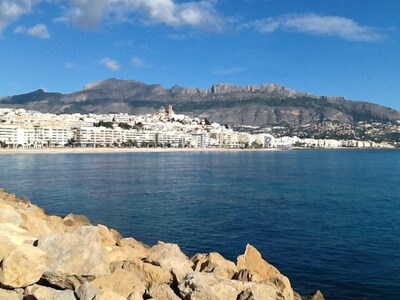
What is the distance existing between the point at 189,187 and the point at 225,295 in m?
29.3

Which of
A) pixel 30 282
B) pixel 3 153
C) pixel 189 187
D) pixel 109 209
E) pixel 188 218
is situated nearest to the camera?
pixel 30 282

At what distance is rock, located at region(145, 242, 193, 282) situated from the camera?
800 centimetres

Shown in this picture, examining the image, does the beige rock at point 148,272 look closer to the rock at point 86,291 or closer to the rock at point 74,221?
the rock at point 86,291

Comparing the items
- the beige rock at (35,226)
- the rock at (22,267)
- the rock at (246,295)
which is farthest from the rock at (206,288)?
the beige rock at (35,226)

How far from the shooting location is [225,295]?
23.6ft

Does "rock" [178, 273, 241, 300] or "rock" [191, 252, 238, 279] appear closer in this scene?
"rock" [178, 273, 241, 300]

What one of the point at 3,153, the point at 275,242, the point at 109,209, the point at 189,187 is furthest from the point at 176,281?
the point at 3,153

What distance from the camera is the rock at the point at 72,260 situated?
709 centimetres

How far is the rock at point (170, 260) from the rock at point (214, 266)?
0.54 metres

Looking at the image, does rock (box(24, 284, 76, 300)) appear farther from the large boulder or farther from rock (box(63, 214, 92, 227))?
rock (box(63, 214, 92, 227))

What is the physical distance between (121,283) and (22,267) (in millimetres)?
1547

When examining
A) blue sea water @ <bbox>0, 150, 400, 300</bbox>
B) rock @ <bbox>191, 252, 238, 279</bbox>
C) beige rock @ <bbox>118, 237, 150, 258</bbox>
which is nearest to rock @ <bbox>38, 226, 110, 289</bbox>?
rock @ <bbox>191, 252, 238, 279</bbox>

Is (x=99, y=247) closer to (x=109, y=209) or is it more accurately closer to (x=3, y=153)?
(x=109, y=209)

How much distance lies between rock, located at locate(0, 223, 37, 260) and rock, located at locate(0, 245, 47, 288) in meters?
0.58
